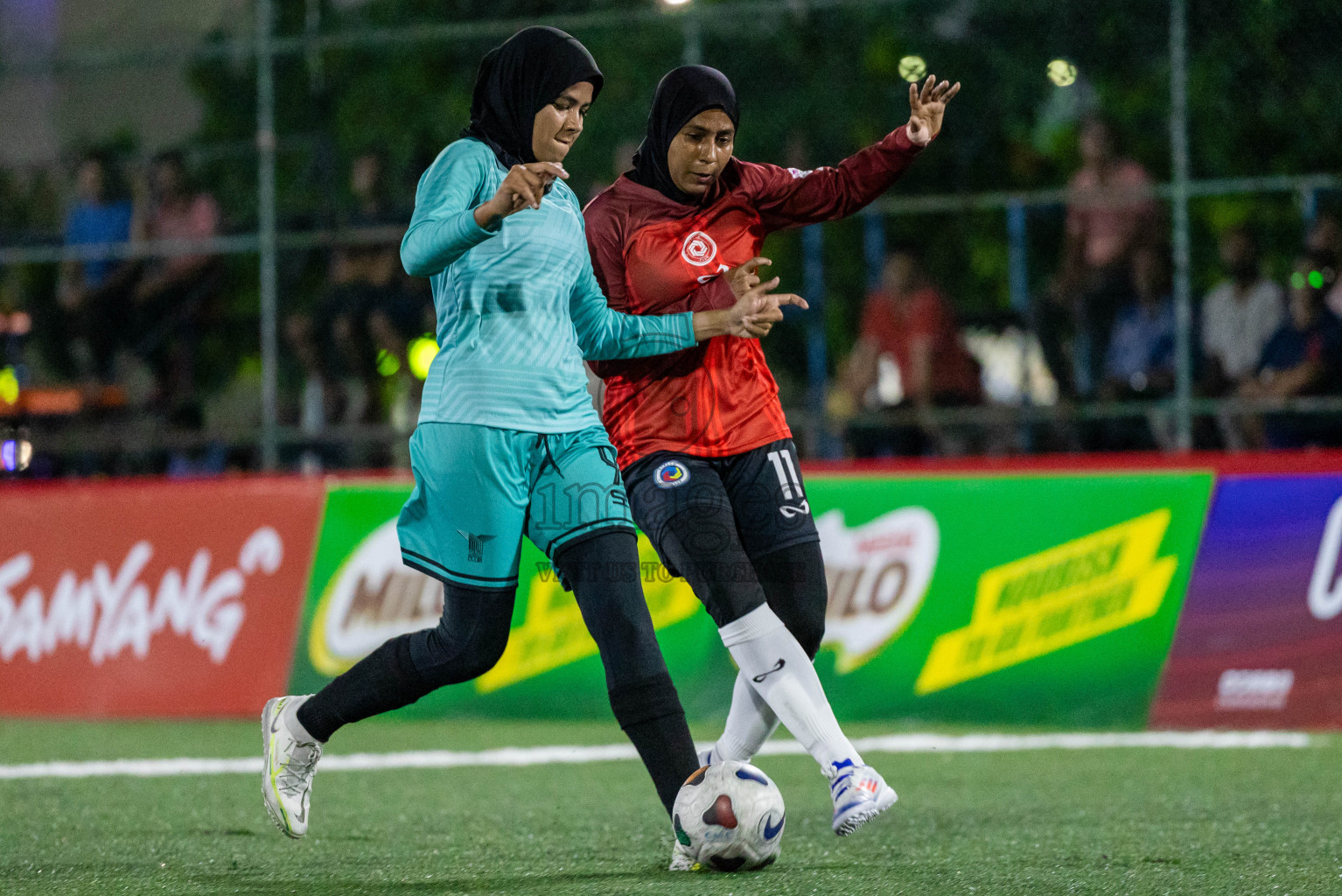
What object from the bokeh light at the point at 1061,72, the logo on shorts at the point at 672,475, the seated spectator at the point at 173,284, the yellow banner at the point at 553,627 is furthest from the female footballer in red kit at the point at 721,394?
the seated spectator at the point at 173,284

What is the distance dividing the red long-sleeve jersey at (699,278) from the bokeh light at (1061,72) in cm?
571

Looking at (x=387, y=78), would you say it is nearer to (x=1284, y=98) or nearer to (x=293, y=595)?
(x=293, y=595)

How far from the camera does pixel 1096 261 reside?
10.2 m

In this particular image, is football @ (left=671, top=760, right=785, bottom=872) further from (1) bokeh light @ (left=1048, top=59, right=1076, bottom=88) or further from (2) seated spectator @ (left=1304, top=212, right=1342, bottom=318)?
(1) bokeh light @ (left=1048, top=59, right=1076, bottom=88)

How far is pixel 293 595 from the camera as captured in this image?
8.63 meters

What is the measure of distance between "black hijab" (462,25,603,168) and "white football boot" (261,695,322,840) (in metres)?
1.47

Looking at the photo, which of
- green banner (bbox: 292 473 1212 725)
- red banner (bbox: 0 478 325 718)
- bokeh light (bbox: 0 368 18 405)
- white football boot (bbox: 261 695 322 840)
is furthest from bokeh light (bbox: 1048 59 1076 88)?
white football boot (bbox: 261 695 322 840)

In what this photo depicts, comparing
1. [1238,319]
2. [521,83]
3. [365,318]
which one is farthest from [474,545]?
[365,318]

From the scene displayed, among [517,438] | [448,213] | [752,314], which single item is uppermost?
[448,213]

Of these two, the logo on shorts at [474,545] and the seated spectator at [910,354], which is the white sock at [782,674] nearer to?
the logo on shorts at [474,545]

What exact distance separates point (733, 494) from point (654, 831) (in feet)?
3.33

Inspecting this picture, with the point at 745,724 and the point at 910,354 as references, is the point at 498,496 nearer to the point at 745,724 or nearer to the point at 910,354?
A: the point at 745,724

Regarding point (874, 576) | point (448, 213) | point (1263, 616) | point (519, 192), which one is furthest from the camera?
point (874, 576)

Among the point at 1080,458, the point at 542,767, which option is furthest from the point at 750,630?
the point at 1080,458
